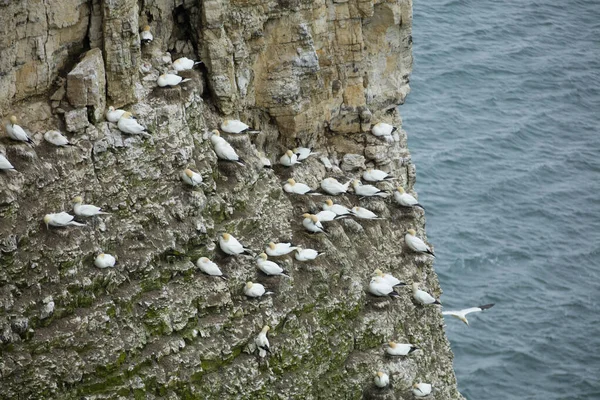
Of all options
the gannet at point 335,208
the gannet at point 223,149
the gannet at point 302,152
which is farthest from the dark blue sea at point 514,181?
the gannet at point 223,149

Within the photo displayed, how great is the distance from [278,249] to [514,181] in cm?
3005

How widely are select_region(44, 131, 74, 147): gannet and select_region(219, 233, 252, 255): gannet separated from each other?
418cm

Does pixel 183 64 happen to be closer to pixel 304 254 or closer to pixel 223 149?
pixel 223 149

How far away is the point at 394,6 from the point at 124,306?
12.5 meters

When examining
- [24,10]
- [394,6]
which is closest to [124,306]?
[24,10]

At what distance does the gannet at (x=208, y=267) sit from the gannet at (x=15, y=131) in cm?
454

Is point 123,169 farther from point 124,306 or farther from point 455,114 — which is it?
point 455,114

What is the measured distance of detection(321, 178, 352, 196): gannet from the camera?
1225 inches

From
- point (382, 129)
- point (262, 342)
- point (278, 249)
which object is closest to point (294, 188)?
point (278, 249)

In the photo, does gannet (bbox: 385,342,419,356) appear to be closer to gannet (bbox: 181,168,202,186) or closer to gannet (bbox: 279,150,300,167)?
gannet (bbox: 279,150,300,167)

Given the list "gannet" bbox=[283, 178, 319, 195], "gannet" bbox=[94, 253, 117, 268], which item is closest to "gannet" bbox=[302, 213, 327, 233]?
"gannet" bbox=[283, 178, 319, 195]

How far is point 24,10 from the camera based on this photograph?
24203mm

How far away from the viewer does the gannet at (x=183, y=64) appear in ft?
90.5

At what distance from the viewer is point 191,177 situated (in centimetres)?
2645
